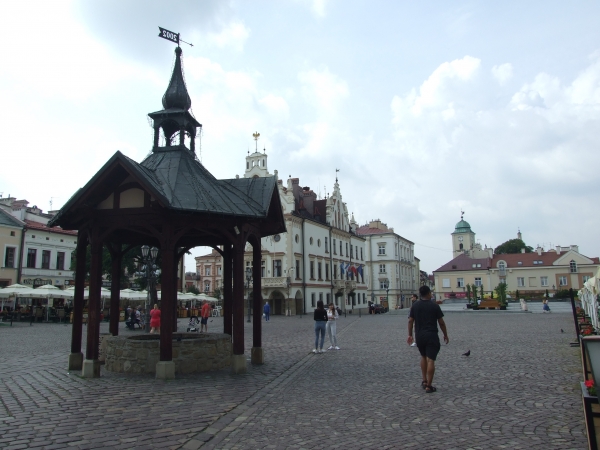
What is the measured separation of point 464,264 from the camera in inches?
3839

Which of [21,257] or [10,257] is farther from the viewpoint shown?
[21,257]

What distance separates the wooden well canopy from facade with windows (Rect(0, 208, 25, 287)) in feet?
127

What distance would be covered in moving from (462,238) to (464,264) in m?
34.3

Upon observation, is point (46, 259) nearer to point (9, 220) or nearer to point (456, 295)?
point (9, 220)

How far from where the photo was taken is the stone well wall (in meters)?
11.8

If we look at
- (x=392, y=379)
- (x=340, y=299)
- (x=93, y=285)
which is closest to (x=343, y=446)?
(x=392, y=379)

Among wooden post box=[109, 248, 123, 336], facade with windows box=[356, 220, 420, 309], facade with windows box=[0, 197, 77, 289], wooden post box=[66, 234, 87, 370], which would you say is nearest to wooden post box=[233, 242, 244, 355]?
wooden post box=[66, 234, 87, 370]

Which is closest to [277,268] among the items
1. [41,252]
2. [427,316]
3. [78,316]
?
[41,252]

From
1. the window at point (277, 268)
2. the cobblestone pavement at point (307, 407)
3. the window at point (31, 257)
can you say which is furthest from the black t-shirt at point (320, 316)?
the window at point (31, 257)

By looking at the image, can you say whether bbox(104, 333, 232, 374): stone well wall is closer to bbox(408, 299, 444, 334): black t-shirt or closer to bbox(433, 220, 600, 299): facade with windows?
bbox(408, 299, 444, 334): black t-shirt

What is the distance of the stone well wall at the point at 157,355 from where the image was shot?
11.8 metres

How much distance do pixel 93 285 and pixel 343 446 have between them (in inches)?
320

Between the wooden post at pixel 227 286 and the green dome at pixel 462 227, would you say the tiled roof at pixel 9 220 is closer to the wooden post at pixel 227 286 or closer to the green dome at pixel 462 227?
the wooden post at pixel 227 286

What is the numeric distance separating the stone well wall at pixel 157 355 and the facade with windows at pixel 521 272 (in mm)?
85677
